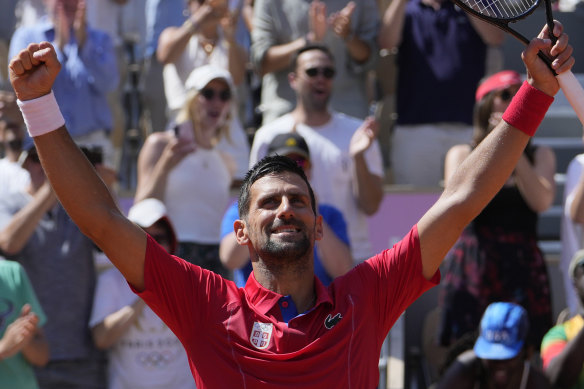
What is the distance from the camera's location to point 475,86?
752 centimetres

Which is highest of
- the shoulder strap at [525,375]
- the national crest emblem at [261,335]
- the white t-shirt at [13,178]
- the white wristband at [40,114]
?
the white wristband at [40,114]

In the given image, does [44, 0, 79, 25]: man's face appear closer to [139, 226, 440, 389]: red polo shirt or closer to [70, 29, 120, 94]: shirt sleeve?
[70, 29, 120, 94]: shirt sleeve

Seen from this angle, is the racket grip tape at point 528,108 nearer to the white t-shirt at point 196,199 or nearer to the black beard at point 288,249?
the black beard at point 288,249

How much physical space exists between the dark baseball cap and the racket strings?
2098 mm

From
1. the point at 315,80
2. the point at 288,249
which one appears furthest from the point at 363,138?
the point at 288,249

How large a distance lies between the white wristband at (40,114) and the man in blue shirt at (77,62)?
437cm

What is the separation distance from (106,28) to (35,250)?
10.3 feet

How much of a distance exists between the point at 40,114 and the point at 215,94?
3409 mm

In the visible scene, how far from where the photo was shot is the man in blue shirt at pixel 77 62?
732 centimetres

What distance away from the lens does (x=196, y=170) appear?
620 centimetres

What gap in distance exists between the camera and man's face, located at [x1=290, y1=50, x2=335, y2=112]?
6.35 metres

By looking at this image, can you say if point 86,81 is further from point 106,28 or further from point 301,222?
point 301,222

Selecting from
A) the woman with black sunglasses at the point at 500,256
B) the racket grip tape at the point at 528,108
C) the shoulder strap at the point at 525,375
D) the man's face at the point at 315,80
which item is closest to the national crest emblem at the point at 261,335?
the racket grip tape at the point at 528,108

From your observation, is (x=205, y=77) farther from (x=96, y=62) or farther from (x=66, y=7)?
(x=66, y=7)
